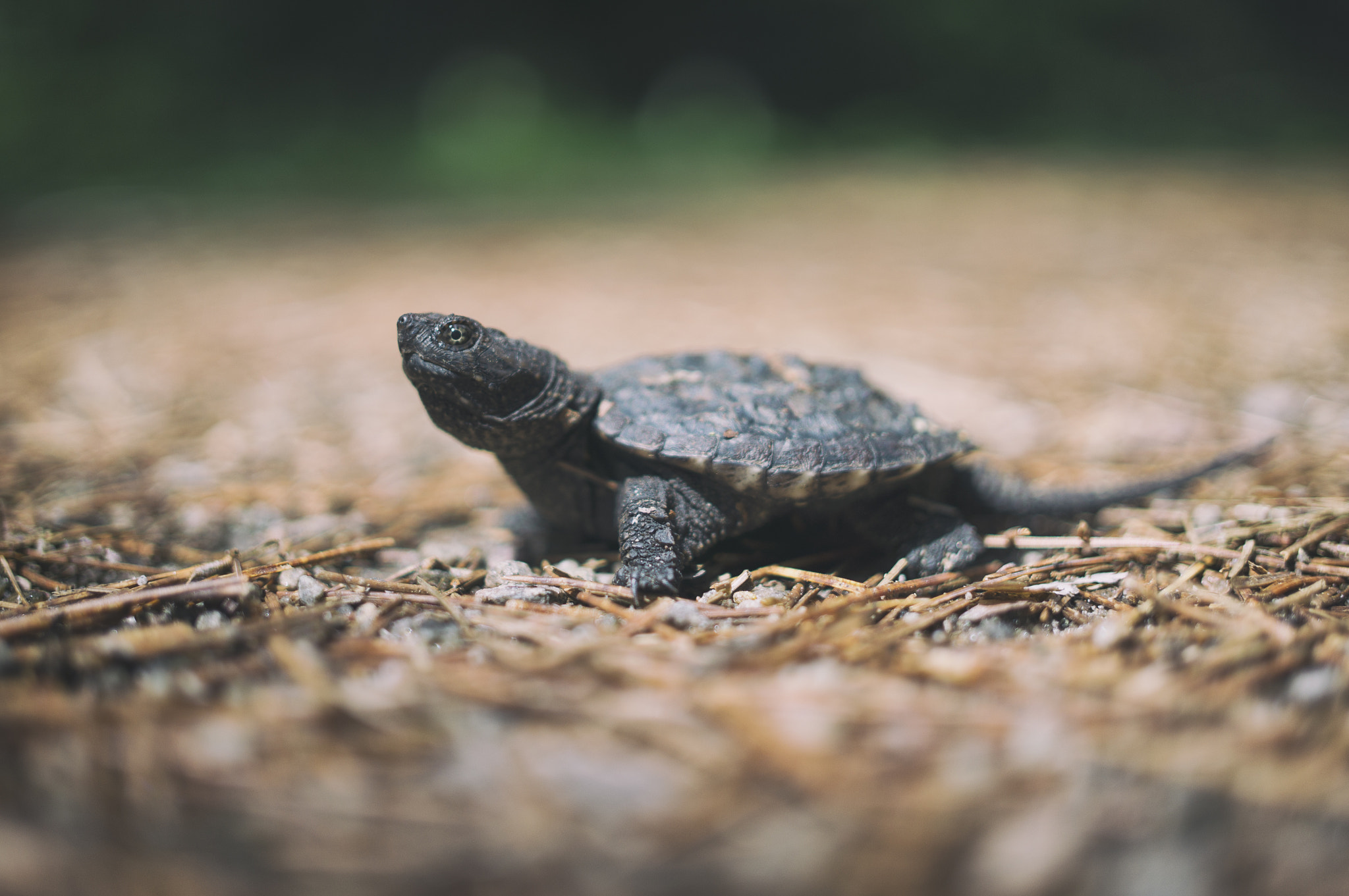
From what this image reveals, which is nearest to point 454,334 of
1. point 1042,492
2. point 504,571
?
point 504,571

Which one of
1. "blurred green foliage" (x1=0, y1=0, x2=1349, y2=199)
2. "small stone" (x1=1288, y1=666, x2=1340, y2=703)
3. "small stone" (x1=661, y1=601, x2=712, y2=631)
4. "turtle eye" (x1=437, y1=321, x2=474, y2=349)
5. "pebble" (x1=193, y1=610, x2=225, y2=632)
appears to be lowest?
"small stone" (x1=1288, y1=666, x2=1340, y2=703)

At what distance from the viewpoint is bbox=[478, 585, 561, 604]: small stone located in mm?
1856

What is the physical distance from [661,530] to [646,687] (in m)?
0.64

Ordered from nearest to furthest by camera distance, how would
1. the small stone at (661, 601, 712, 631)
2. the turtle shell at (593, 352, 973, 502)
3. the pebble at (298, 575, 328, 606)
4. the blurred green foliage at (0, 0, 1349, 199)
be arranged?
the small stone at (661, 601, 712, 631) → the pebble at (298, 575, 328, 606) → the turtle shell at (593, 352, 973, 502) → the blurred green foliage at (0, 0, 1349, 199)

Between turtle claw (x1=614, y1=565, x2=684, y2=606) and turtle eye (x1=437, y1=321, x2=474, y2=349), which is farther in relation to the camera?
turtle eye (x1=437, y1=321, x2=474, y2=349)

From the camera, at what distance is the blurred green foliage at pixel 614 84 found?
31.5 feet

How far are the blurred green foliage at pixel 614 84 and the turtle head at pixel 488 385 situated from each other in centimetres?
836

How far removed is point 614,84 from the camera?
12.6 metres

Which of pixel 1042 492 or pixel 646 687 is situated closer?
pixel 646 687

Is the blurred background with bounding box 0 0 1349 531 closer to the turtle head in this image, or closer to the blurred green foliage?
the blurred green foliage

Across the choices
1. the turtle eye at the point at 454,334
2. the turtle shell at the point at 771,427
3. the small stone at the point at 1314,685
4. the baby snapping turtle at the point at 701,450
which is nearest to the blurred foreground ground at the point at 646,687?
the small stone at the point at 1314,685

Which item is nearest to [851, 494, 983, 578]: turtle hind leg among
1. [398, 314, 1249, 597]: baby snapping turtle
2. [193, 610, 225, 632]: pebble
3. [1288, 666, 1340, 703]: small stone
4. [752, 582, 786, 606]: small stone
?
[398, 314, 1249, 597]: baby snapping turtle

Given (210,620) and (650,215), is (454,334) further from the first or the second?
(650,215)

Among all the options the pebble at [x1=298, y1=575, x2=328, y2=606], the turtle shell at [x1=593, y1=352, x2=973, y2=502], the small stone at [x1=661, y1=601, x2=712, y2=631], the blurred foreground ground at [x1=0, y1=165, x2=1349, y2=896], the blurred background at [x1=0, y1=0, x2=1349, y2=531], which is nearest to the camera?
the blurred foreground ground at [x1=0, y1=165, x2=1349, y2=896]
